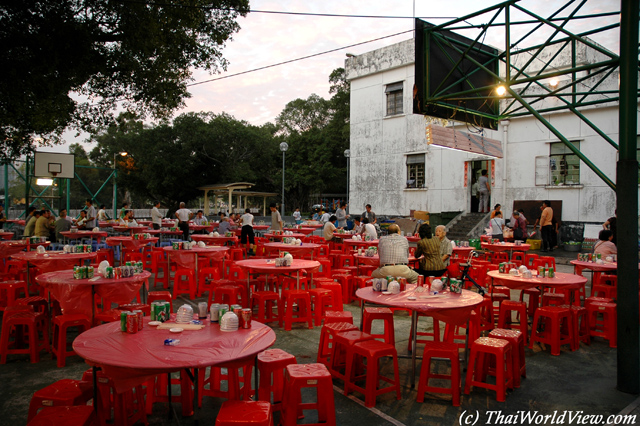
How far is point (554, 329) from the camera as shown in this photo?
550 cm

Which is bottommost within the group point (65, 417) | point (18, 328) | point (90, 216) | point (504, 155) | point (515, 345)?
point (18, 328)

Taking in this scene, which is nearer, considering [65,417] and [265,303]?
[65,417]

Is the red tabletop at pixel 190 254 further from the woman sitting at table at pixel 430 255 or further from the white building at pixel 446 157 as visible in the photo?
the white building at pixel 446 157

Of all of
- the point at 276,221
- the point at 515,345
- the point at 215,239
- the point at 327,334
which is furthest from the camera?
the point at 276,221

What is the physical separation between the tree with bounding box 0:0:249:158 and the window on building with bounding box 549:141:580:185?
1277cm

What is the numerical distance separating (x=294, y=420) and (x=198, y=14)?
30.8 ft

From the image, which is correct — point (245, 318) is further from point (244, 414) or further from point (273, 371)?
point (244, 414)

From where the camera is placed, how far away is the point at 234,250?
10766mm

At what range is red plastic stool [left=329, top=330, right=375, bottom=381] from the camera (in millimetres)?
4234

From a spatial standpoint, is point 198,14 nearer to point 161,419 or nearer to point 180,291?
point 180,291

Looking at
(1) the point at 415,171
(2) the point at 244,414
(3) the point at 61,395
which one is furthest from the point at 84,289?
(1) the point at 415,171

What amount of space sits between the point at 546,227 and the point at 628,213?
38.6ft

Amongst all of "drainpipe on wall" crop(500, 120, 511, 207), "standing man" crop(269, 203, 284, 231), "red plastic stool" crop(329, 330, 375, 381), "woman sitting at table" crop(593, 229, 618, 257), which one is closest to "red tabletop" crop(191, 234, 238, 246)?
"standing man" crop(269, 203, 284, 231)

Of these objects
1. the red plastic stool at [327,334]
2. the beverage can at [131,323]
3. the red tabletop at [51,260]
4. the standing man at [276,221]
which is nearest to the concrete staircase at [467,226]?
the standing man at [276,221]
